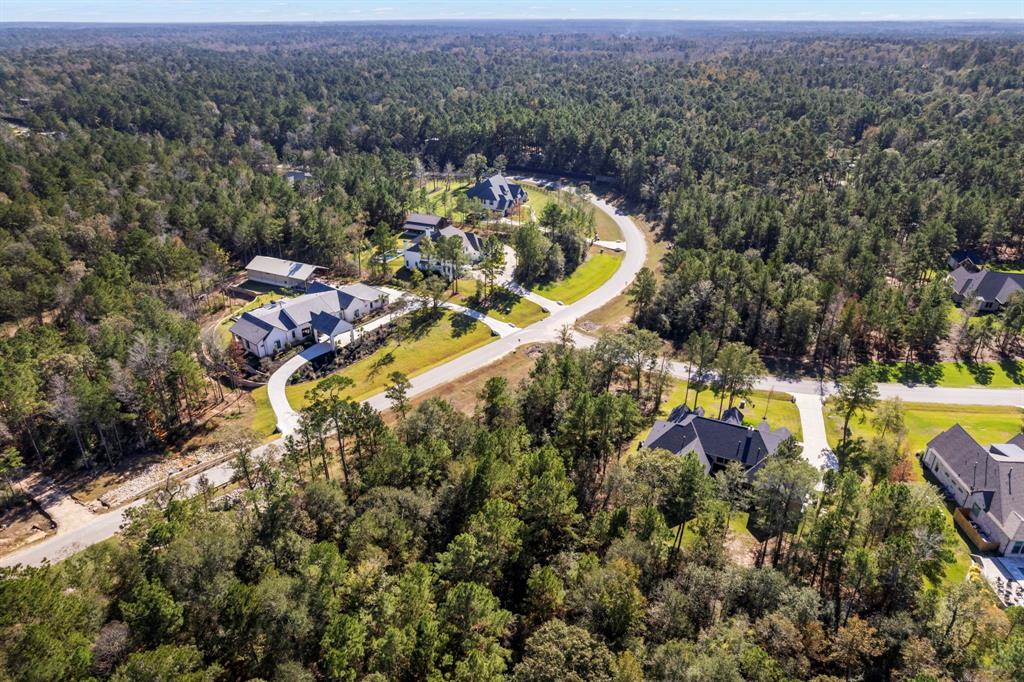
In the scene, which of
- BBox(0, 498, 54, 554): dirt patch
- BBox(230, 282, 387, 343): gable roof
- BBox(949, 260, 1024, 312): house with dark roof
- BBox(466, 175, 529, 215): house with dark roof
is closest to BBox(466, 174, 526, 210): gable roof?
BBox(466, 175, 529, 215): house with dark roof

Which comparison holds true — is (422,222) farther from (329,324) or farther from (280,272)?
(329,324)

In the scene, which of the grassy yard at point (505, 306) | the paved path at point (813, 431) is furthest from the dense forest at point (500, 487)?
the grassy yard at point (505, 306)

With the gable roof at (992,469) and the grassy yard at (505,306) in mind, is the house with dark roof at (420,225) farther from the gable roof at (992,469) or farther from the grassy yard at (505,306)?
the gable roof at (992,469)

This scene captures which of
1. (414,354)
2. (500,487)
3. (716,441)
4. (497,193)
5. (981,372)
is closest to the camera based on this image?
(500,487)

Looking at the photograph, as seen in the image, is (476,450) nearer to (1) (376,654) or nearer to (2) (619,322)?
(1) (376,654)

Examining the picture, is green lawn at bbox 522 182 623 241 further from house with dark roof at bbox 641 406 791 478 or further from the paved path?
house with dark roof at bbox 641 406 791 478

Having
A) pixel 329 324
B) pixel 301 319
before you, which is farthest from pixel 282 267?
pixel 329 324
